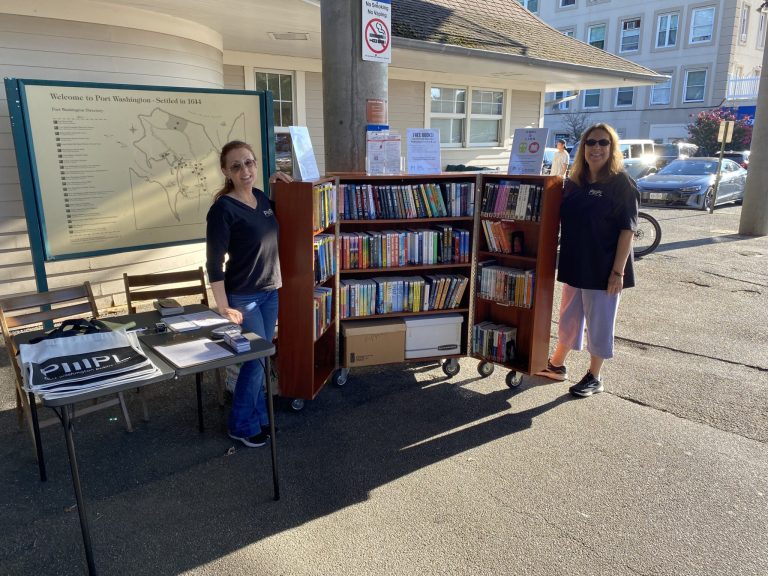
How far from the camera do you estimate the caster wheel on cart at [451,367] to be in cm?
515

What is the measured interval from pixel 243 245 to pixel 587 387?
3121 mm

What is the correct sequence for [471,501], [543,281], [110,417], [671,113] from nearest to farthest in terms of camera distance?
[471,501] → [110,417] → [543,281] → [671,113]

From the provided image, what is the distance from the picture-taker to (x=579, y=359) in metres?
5.65

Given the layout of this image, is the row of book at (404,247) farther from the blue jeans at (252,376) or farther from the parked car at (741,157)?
the parked car at (741,157)

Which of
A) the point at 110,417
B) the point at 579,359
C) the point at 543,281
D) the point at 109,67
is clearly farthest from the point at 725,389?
the point at 109,67

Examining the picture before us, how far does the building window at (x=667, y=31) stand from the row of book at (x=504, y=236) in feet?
106

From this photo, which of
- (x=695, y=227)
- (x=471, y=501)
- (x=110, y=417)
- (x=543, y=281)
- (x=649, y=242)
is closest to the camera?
(x=471, y=501)

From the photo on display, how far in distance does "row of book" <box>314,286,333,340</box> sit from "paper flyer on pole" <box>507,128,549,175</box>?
5.99ft

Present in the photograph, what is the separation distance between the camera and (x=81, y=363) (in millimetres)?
2646

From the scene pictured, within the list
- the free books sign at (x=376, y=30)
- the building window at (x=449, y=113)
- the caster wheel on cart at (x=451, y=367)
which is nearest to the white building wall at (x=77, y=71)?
the free books sign at (x=376, y=30)

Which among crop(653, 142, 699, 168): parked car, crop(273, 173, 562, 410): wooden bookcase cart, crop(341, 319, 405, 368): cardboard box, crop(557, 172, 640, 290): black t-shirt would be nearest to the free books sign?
crop(273, 173, 562, 410): wooden bookcase cart

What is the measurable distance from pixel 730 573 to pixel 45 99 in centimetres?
590

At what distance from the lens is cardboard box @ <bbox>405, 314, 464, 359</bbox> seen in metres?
4.94

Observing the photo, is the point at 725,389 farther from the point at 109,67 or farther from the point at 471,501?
the point at 109,67
